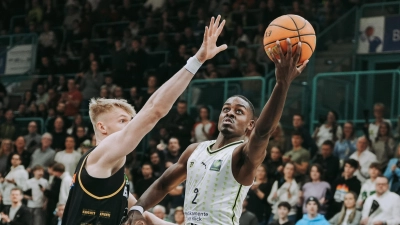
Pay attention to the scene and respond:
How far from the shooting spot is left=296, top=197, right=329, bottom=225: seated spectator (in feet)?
43.3

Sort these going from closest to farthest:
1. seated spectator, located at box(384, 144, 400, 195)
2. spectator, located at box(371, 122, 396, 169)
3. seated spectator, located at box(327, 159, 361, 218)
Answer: seated spectator, located at box(384, 144, 400, 195)
seated spectator, located at box(327, 159, 361, 218)
spectator, located at box(371, 122, 396, 169)

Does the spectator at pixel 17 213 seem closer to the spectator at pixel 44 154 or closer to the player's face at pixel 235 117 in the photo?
the spectator at pixel 44 154

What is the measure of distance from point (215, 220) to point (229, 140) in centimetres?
74

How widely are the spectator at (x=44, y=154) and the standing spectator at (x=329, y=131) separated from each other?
5757 millimetres

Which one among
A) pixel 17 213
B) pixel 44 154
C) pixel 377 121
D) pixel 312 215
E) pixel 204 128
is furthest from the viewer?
pixel 44 154

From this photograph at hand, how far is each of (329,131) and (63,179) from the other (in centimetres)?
516

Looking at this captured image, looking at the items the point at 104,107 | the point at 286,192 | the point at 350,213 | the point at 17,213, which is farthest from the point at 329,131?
the point at 104,107

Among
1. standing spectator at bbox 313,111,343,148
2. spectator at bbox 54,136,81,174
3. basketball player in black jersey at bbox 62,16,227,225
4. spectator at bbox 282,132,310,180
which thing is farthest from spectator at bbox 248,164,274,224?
basketball player in black jersey at bbox 62,16,227,225

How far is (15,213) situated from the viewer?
15695mm

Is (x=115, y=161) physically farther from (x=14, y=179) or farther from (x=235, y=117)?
(x=14, y=179)

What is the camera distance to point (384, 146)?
48.7 feet

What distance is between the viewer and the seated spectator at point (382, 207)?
→ 13.0 meters

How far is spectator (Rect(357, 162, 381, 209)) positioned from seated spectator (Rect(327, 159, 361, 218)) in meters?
0.31

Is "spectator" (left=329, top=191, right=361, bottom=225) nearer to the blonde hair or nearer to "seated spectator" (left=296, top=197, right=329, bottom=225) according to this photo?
"seated spectator" (left=296, top=197, right=329, bottom=225)
